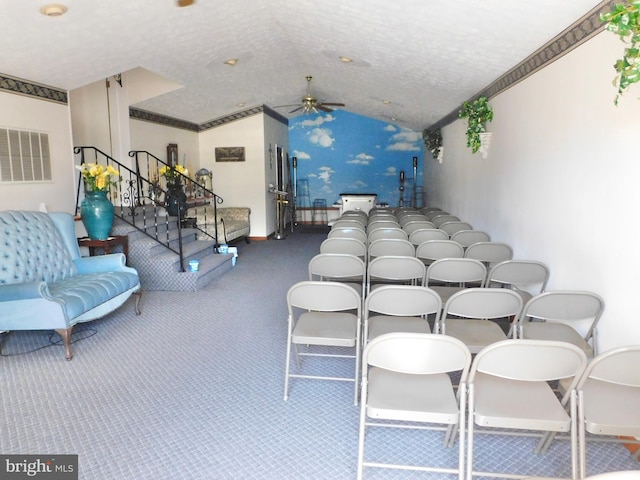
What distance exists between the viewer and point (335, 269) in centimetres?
405

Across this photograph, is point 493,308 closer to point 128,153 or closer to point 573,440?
point 573,440

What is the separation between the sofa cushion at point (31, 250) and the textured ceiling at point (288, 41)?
1.65 m

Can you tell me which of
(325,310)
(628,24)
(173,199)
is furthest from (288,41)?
(628,24)

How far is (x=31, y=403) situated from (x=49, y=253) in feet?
6.49

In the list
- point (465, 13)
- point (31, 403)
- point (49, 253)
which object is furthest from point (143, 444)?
point (465, 13)

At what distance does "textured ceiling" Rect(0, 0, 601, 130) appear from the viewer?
383cm

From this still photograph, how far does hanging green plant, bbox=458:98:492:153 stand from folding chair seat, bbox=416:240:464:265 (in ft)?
5.94

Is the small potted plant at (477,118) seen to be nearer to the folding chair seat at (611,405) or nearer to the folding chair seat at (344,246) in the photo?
the folding chair seat at (344,246)

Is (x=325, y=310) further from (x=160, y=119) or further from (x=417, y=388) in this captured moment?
(x=160, y=119)

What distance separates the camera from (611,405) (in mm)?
2141

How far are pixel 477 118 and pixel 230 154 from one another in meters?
6.34

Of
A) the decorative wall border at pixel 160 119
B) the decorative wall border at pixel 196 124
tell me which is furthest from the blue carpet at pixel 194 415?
the decorative wall border at pixel 196 124

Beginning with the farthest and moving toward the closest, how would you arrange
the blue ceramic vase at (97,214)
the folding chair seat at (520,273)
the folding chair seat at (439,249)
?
the blue ceramic vase at (97,214), the folding chair seat at (439,249), the folding chair seat at (520,273)

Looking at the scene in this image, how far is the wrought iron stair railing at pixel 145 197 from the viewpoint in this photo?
6.42m
